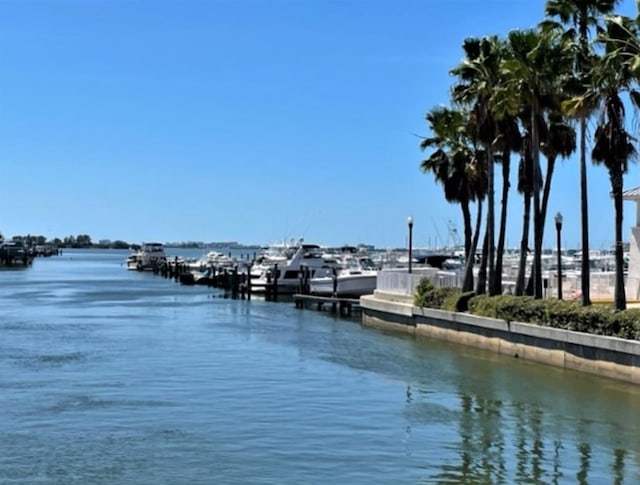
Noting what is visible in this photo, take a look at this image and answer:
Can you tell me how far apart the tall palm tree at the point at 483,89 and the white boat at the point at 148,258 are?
99572 millimetres

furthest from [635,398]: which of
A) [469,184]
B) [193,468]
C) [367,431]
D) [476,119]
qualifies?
[469,184]

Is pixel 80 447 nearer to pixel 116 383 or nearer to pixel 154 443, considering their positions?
pixel 154 443

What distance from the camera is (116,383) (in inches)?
918

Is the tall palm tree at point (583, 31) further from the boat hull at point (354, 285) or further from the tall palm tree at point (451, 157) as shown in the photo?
the boat hull at point (354, 285)

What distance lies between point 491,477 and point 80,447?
7180 millimetres

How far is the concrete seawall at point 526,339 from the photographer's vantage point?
22.6 metres

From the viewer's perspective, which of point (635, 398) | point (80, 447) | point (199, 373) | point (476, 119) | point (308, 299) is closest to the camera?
point (80, 447)

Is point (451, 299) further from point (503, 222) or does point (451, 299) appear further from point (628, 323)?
point (628, 323)

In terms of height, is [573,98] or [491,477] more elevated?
[573,98]

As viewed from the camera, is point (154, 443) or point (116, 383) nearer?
point (154, 443)

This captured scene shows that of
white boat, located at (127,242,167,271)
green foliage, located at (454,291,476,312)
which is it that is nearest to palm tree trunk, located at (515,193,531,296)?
green foliage, located at (454,291,476,312)

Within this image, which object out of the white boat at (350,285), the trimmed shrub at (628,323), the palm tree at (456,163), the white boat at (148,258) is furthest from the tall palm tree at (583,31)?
the white boat at (148,258)

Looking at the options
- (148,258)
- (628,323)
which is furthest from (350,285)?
(148,258)

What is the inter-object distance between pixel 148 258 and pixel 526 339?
11454cm
